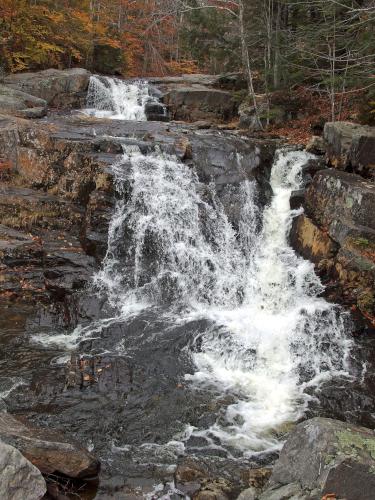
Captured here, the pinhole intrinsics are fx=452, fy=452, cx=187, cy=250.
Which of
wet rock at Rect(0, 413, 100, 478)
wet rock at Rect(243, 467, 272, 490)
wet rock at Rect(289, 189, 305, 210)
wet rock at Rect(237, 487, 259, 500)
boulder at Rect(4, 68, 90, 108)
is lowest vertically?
wet rock at Rect(243, 467, 272, 490)

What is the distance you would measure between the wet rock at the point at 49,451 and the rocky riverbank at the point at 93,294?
0.6 inches

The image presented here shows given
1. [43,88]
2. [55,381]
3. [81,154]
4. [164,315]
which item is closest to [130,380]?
[55,381]

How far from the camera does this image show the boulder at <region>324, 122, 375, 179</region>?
465 inches

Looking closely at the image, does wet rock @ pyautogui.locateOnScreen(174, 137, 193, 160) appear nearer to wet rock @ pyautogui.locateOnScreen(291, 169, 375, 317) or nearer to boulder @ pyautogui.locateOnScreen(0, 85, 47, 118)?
wet rock @ pyautogui.locateOnScreen(291, 169, 375, 317)

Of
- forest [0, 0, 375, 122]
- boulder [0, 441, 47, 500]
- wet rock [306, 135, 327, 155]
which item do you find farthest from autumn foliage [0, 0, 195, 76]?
boulder [0, 441, 47, 500]

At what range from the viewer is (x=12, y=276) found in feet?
30.8

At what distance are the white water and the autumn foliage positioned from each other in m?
2.37

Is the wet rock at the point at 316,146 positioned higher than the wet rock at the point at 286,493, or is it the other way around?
the wet rock at the point at 316,146

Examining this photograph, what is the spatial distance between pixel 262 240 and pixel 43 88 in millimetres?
11432

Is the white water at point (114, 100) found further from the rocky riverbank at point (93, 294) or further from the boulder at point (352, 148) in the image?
the boulder at point (352, 148)

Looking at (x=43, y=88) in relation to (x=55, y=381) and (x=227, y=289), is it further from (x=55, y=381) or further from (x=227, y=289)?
(x=55, y=381)

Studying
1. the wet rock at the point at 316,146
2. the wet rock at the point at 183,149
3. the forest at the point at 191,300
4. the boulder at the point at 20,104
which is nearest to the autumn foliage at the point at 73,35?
the forest at the point at 191,300

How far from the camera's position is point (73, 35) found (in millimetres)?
21531

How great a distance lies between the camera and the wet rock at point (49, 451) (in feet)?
17.0
